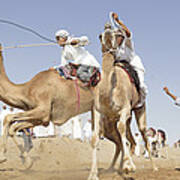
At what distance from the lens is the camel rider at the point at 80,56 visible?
8203mm

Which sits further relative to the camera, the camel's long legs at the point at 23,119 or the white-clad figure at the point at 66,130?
the white-clad figure at the point at 66,130

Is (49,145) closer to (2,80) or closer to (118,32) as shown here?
(2,80)

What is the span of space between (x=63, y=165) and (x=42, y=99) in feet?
8.90

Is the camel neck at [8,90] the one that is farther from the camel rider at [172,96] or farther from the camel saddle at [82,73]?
the camel rider at [172,96]

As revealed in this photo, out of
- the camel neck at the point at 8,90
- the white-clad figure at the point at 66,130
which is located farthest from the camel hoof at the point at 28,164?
the white-clad figure at the point at 66,130

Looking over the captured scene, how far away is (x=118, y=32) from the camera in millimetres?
6641

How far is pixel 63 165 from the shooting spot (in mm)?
9859

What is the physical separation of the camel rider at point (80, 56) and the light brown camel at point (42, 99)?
0.36m

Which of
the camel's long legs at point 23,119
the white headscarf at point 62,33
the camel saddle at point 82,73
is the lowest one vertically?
the camel's long legs at point 23,119

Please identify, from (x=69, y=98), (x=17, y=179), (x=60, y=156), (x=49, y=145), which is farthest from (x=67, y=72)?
(x=49, y=145)

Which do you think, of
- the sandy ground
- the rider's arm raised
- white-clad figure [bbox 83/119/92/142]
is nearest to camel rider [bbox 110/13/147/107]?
the rider's arm raised

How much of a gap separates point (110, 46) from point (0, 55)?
322cm

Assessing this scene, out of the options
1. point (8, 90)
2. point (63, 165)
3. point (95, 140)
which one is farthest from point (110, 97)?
point (63, 165)

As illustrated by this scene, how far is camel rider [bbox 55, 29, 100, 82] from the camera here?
8.20 meters
